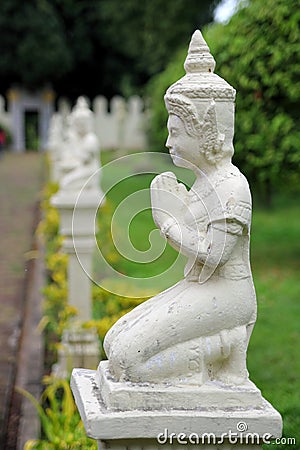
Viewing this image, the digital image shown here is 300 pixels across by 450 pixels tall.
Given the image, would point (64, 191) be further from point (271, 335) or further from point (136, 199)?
point (136, 199)

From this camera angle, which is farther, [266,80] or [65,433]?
[266,80]

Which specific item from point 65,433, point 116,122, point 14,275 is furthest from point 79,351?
point 116,122

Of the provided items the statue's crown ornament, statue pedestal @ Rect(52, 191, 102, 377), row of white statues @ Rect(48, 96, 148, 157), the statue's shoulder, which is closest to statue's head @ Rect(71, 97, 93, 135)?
statue pedestal @ Rect(52, 191, 102, 377)

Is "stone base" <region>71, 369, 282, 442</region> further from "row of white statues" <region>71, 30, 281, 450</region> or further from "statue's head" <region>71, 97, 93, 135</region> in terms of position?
"statue's head" <region>71, 97, 93, 135</region>

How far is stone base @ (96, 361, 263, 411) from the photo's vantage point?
99.6 inches

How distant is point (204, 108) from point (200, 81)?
0.33ft

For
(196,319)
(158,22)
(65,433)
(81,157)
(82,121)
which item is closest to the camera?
(196,319)

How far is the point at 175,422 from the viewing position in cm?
250

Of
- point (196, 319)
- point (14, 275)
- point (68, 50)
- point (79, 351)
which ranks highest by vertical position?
point (68, 50)

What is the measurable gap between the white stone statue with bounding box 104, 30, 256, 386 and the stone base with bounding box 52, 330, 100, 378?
123 inches

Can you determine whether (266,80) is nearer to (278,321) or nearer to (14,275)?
(278,321)

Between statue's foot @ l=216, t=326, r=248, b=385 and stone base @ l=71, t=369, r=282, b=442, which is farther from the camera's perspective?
statue's foot @ l=216, t=326, r=248, b=385

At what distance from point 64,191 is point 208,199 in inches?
145

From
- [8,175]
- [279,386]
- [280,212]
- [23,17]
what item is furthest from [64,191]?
[23,17]
